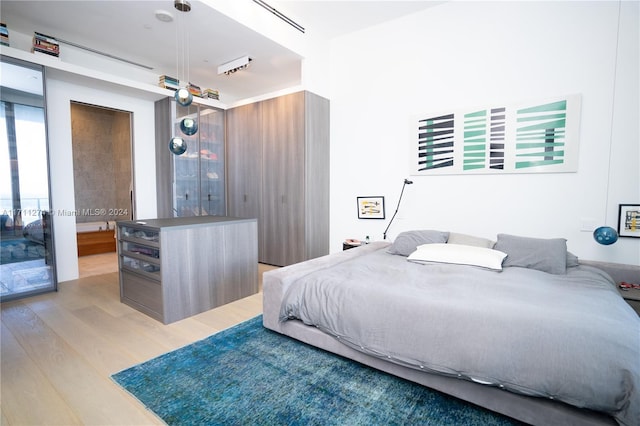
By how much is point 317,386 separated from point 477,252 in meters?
1.75

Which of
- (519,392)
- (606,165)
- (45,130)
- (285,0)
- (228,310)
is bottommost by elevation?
(228,310)

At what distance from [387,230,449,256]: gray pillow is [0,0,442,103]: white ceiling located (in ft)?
8.74

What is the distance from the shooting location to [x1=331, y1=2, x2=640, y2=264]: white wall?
104 inches

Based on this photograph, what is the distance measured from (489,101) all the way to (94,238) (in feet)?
21.8

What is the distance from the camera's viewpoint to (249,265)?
323 cm

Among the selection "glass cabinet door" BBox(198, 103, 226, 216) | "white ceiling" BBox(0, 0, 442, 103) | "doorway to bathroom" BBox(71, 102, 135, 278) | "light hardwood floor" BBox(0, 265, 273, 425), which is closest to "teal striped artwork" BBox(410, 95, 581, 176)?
"white ceiling" BBox(0, 0, 442, 103)

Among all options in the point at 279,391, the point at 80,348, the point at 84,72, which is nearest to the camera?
the point at 279,391

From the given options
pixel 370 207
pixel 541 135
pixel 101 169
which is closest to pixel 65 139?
pixel 101 169

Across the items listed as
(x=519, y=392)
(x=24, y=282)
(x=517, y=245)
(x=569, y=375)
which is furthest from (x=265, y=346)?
(x=24, y=282)

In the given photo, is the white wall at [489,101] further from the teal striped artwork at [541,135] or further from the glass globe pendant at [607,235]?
the glass globe pendant at [607,235]

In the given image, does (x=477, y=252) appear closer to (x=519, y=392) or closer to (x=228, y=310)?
(x=519, y=392)

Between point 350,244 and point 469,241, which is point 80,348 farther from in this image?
point 469,241

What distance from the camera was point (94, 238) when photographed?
5.46 meters

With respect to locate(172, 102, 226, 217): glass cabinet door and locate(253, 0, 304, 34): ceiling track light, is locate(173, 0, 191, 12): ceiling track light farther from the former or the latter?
locate(172, 102, 226, 217): glass cabinet door
